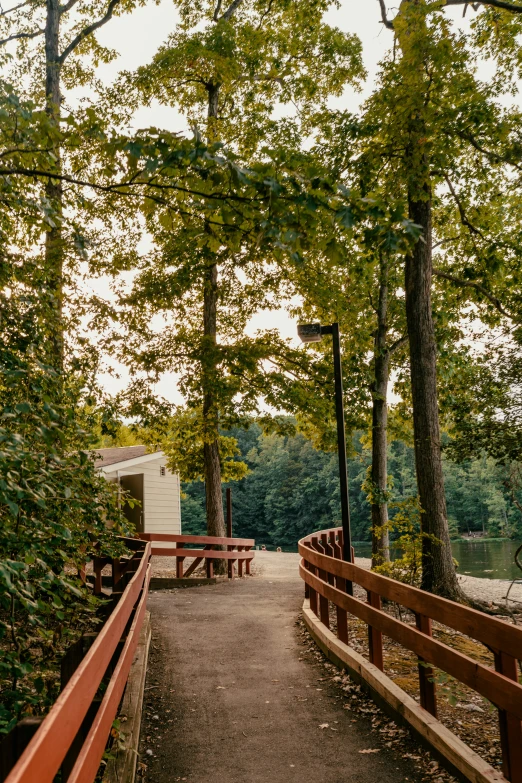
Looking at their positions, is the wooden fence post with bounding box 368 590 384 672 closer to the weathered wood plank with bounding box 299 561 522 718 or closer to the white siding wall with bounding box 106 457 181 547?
the weathered wood plank with bounding box 299 561 522 718

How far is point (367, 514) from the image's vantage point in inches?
3098

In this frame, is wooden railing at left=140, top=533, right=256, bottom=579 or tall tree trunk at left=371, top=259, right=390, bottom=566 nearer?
wooden railing at left=140, top=533, right=256, bottom=579

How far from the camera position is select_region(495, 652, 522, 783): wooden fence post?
3469 millimetres

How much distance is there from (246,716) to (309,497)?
71119 mm

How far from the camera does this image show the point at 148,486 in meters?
27.3

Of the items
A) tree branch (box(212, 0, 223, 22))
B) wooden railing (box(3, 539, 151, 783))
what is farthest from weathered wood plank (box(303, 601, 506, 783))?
tree branch (box(212, 0, 223, 22))

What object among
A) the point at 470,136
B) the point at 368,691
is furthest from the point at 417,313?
the point at 368,691

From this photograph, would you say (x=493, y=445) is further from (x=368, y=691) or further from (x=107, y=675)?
(x=107, y=675)

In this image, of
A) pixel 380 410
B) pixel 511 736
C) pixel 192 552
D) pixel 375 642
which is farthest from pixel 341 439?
pixel 380 410

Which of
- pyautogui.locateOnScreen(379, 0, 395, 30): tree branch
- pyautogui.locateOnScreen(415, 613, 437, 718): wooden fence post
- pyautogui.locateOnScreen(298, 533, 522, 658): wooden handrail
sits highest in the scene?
pyautogui.locateOnScreen(379, 0, 395, 30): tree branch

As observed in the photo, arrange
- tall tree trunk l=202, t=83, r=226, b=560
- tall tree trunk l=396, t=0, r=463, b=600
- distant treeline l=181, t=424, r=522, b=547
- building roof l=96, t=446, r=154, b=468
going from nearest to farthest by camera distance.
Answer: tall tree trunk l=396, t=0, r=463, b=600, tall tree trunk l=202, t=83, r=226, b=560, building roof l=96, t=446, r=154, b=468, distant treeline l=181, t=424, r=522, b=547

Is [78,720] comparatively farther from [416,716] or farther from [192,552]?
[192,552]

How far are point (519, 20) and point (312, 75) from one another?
304 inches

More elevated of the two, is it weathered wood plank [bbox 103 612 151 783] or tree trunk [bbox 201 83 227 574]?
tree trunk [bbox 201 83 227 574]
